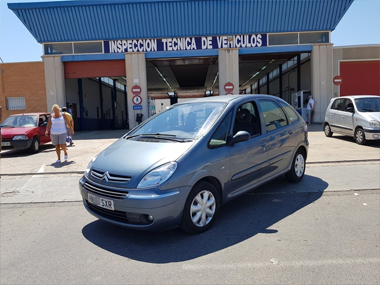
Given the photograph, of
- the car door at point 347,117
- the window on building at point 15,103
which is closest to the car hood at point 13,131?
the window on building at point 15,103

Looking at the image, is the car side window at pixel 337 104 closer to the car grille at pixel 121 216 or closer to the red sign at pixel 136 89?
the car grille at pixel 121 216

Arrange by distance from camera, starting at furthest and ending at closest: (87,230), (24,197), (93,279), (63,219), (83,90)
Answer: (83,90), (24,197), (63,219), (87,230), (93,279)

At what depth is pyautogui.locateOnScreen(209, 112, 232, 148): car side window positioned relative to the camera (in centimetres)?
394

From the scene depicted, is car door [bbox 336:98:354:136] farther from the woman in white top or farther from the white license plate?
the white license plate

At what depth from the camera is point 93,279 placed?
283 cm

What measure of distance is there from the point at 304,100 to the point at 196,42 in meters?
8.52

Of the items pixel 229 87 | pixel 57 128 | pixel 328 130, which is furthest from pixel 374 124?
pixel 229 87

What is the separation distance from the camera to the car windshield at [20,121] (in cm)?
1135

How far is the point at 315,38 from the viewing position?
64.6 ft

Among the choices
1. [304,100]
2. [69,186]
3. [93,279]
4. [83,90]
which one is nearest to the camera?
[93,279]

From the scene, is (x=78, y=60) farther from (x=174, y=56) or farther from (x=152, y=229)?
(x=152, y=229)

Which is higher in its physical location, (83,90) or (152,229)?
(83,90)

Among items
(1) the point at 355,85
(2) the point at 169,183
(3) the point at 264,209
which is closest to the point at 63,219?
(2) the point at 169,183

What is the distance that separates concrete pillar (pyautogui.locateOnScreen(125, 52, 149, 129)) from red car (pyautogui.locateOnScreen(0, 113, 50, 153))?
8.10 metres
